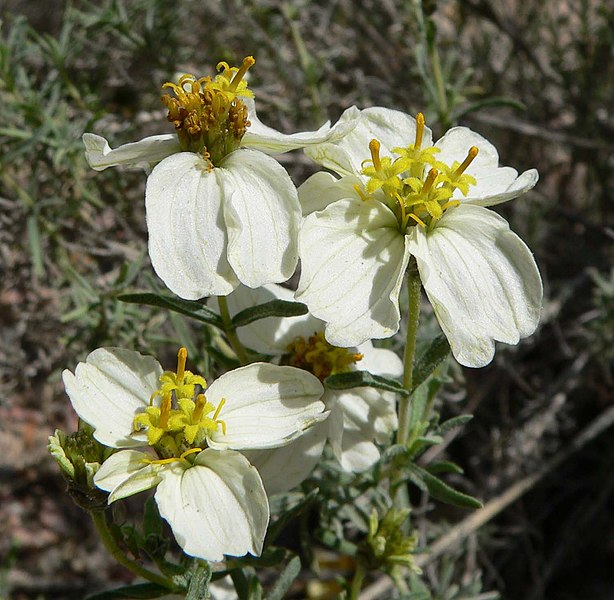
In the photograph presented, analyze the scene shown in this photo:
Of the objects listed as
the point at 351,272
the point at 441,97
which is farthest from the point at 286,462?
the point at 441,97

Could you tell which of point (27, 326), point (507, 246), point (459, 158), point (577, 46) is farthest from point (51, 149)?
point (577, 46)

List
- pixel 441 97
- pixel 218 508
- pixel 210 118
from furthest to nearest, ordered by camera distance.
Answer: pixel 441 97 < pixel 210 118 < pixel 218 508

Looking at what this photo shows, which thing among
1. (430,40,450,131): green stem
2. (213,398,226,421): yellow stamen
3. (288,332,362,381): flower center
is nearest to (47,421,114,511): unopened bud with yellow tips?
(213,398,226,421): yellow stamen

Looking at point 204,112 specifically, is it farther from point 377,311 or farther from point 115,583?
point 115,583

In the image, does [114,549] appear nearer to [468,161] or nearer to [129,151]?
[129,151]

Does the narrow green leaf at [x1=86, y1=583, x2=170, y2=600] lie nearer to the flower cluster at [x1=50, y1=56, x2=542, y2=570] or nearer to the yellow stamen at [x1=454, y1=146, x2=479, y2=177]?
the flower cluster at [x1=50, y1=56, x2=542, y2=570]

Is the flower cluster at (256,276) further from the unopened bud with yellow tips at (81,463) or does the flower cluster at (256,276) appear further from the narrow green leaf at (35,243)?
the narrow green leaf at (35,243)

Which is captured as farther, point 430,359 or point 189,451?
point 430,359
